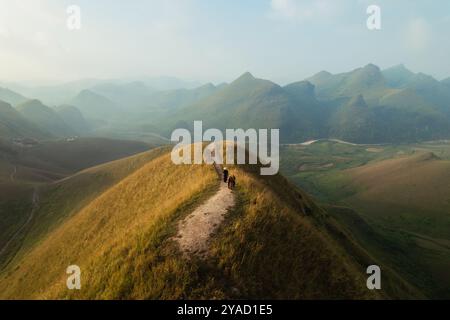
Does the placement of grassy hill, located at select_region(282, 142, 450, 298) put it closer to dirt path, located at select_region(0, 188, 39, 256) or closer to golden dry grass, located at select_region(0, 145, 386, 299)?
golden dry grass, located at select_region(0, 145, 386, 299)

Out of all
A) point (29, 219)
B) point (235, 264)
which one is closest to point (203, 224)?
point (235, 264)

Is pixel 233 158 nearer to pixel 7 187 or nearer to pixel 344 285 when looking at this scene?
pixel 344 285

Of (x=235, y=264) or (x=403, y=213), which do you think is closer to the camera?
(x=235, y=264)

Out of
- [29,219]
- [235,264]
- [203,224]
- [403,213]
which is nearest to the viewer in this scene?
[235,264]

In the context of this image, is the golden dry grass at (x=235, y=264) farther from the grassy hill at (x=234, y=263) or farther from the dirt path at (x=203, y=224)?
the dirt path at (x=203, y=224)

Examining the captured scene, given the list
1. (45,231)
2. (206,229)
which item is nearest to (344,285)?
(206,229)

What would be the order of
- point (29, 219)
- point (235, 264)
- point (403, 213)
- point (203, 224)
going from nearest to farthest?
1. point (235, 264)
2. point (203, 224)
3. point (29, 219)
4. point (403, 213)

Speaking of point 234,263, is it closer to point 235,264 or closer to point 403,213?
point 235,264

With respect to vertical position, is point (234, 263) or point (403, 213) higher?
point (403, 213)
